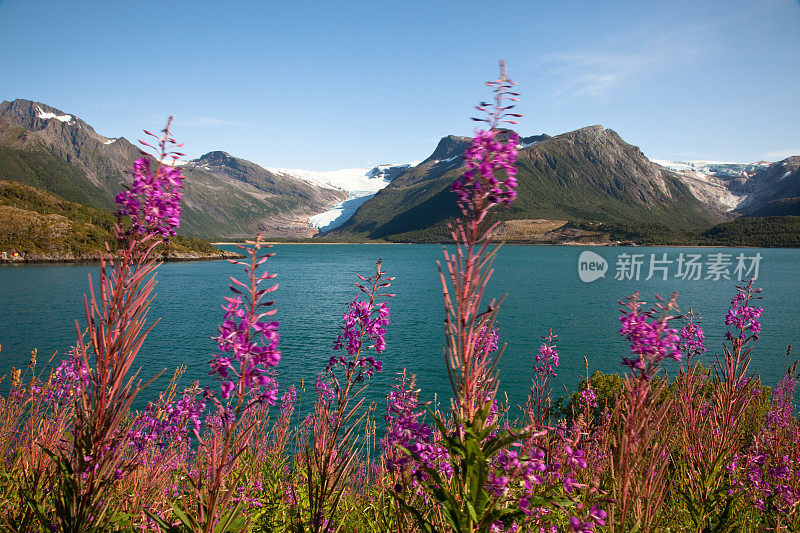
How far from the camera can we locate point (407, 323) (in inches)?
1727

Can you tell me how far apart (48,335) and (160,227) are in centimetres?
4381

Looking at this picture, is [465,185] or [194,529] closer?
[194,529]

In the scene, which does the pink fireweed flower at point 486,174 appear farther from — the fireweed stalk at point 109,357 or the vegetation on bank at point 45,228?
the vegetation on bank at point 45,228

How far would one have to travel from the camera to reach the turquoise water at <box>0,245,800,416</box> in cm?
2938

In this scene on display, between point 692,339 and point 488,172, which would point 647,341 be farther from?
point 692,339

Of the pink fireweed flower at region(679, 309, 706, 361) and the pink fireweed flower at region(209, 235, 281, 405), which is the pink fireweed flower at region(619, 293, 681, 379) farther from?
the pink fireweed flower at region(679, 309, 706, 361)

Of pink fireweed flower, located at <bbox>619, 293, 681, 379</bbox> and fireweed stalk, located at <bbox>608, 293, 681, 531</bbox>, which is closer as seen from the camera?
fireweed stalk, located at <bbox>608, 293, 681, 531</bbox>

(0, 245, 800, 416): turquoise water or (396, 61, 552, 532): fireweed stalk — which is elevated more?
(396, 61, 552, 532): fireweed stalk

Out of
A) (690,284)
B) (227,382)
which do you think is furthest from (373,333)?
(690,284)

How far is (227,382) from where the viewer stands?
103 inches

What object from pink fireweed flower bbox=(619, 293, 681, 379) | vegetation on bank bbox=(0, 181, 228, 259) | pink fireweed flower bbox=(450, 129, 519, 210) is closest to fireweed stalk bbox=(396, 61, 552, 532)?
pink fireweed flower bbox=(450, 129, 519, 210)

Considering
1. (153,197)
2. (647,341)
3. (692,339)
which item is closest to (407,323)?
(692,339)

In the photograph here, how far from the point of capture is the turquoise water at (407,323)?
29375 mm

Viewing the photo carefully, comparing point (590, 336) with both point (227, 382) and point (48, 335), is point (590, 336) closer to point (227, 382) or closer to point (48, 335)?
point (227, 382)
